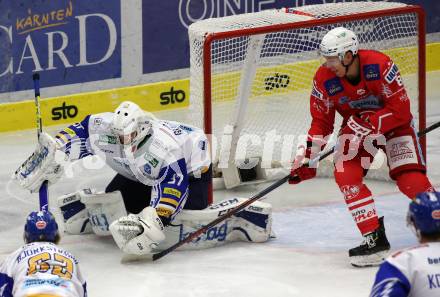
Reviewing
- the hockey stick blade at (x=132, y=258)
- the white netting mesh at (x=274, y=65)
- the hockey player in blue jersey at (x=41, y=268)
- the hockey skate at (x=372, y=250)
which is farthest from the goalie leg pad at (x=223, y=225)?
the hockey player in blue jersey at (x=41, y=268)

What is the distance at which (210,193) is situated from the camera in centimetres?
650

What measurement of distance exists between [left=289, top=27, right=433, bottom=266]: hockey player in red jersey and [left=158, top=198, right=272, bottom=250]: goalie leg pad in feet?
1.06

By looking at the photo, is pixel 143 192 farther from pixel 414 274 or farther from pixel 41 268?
pixel 414 274

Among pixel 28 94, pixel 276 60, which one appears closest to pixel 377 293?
pixel 276 60

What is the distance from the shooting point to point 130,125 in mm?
5867

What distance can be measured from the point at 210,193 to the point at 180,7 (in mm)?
2382

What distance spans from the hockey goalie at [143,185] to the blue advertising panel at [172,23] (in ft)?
7.53

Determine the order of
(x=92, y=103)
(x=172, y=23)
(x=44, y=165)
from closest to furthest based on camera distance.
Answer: (x=44, y=165) → (x=92, y=103) → (x=172, y=23)

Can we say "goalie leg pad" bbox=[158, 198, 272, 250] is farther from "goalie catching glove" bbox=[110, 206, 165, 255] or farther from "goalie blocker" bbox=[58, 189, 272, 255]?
"goalie catching glove" bbox=[110, 206, 165, 255]

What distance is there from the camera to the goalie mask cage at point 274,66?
6742 mm

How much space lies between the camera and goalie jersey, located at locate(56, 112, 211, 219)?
19.4ft

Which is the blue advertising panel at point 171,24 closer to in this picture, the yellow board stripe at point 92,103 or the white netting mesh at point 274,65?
the yellow board stripe at point 92,103

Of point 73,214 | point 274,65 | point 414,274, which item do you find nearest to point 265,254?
point 73,214

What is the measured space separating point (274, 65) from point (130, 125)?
1959 millimetres
